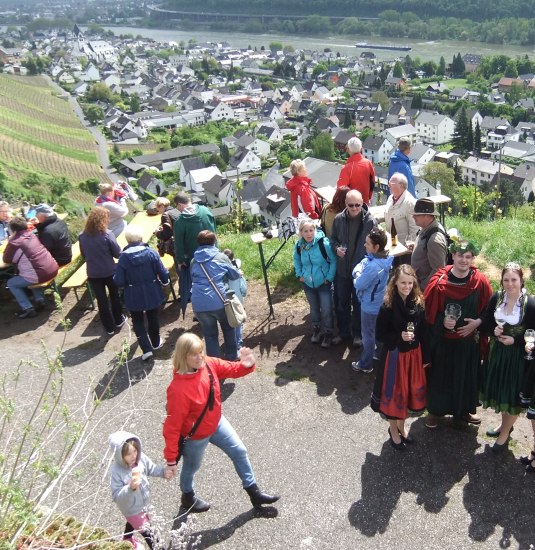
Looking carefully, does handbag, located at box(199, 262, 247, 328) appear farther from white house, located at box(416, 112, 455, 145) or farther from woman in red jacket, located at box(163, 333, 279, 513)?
white house, located at box(416, 112, 455, 145)

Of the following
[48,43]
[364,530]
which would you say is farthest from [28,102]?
[48,43]

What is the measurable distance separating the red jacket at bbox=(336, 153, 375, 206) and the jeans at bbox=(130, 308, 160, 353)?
7.80 ft

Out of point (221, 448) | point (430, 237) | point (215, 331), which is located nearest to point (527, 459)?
point (430, 237)

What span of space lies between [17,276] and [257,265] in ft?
8.95

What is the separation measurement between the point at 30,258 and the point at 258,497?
12.4 ft

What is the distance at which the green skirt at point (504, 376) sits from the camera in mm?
3684

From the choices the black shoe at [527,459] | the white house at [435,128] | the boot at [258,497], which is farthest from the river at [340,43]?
the boot at [258,497]

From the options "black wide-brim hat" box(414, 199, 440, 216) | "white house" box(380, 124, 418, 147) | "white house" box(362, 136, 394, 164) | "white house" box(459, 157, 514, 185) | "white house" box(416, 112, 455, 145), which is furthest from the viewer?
"white house" box(416, 112, 455, 145)

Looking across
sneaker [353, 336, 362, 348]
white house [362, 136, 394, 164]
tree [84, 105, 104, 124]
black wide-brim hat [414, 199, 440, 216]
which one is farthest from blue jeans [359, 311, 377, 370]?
tree [84, 105, 104, 124]

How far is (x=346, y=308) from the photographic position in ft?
17.3

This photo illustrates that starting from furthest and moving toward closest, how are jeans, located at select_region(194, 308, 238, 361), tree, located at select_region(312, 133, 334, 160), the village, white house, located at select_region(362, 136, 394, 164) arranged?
white house, located at select_region(362, 136, 394, 164) < tree, located at select_region(312, 133, 334, 160) < the village < jeans, located at select_region(194, 308, 238, 361)

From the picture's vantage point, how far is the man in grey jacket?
4.91m

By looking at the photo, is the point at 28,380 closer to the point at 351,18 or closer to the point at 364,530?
the point at 364,530

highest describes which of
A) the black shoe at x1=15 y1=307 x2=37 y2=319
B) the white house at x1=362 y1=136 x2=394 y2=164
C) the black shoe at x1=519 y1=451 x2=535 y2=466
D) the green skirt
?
the green skirt
